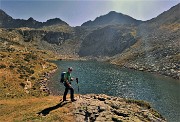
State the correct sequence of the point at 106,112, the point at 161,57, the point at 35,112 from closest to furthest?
1. the point at 35,112
2. the point at 106,112
3. the point at 161,57

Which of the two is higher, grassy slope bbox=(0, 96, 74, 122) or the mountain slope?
the mountain slope

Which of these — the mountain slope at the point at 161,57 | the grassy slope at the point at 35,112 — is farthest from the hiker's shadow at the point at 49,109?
the mountain slope at the point at 161,57

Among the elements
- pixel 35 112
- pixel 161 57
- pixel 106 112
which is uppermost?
pixel 161 57

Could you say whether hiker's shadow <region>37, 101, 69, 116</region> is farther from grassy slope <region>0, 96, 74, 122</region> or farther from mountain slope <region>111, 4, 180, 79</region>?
mountain slope <region>111, 4, 180, 79</region>

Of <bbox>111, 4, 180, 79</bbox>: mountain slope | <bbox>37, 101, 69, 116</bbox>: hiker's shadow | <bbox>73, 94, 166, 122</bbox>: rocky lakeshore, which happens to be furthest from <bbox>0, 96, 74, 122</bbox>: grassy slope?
<bbox>111, 4, 180, 79</bbox>: mountain slope

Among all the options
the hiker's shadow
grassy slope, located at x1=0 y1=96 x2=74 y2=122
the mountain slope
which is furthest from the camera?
the mountain slope

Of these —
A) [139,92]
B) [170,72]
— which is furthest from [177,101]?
[170,72]

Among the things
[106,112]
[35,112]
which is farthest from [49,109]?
[106,112]

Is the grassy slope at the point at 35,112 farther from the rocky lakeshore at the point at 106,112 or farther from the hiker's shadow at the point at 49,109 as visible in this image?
the rocky lakeshore at the point at 106,112

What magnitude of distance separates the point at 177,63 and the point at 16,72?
8647cm

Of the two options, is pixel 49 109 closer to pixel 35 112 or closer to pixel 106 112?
pixel 35 112

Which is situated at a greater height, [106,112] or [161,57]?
[161,57]

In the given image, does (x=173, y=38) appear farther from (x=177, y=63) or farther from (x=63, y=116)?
(x=63, y=116)

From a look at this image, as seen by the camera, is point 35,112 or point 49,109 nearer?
point 35,112
